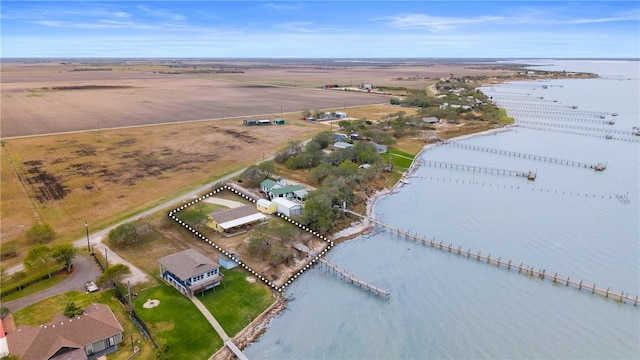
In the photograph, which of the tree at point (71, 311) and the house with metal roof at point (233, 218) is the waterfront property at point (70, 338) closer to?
the tree at point (71, 311)

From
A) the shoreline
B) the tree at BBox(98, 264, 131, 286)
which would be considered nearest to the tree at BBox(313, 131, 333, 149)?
the shoreline

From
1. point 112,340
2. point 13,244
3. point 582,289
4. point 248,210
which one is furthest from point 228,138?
point 582,289

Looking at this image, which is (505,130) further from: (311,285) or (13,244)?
(13,244)

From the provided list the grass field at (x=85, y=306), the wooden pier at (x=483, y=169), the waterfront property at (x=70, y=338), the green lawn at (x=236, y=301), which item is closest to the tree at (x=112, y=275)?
the grass field at (x=85, y=306)

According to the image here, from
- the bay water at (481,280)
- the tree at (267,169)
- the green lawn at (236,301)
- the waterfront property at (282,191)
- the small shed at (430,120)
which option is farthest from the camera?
the small shed at (430,120)

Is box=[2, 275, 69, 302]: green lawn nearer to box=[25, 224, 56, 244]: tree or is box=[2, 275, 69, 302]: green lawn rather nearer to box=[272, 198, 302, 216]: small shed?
box=[25, 224, 56, 244]: tree

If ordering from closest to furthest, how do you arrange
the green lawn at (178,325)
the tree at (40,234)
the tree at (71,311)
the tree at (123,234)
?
1. the green lawn at (178,325)
2. the tree at (71,311)
3. the tree at (40,234)
4. the tree at (123,234)
